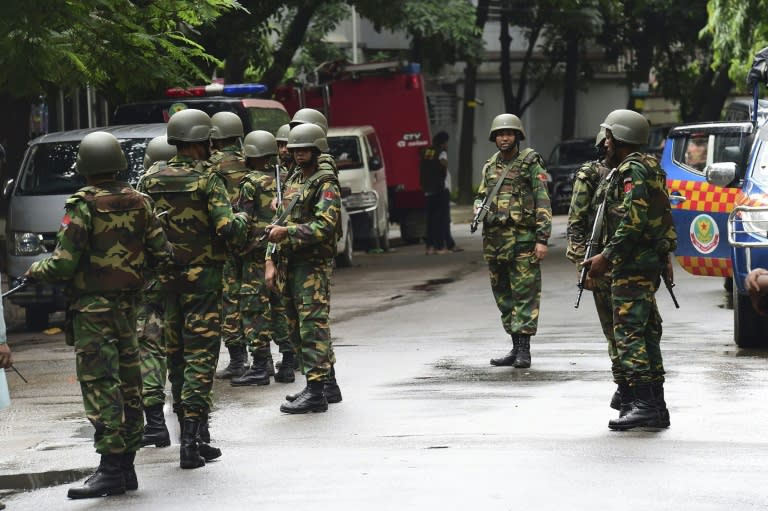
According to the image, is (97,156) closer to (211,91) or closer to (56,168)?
(56,168)

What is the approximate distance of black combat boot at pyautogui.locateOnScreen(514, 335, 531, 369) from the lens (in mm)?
11352

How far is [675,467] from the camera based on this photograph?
24.7 feet

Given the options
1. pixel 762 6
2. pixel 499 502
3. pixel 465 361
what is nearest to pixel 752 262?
pixel 465 361

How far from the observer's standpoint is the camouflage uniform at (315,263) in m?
9.60

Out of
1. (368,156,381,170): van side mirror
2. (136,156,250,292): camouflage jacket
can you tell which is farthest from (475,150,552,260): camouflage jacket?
(368,156,381,170): van side mirror

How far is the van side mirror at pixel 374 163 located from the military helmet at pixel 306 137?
13.9 m

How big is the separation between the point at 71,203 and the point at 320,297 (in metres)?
2.60

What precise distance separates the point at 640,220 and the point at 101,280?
119 inches

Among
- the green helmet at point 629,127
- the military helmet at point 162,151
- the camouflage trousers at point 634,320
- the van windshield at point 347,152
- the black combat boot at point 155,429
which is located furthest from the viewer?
the van windshield at point 347,152

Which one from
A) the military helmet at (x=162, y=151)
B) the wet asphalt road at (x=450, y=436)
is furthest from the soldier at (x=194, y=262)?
the military helmet at (x=162, y=151)

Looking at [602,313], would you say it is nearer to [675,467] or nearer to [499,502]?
[675,467]

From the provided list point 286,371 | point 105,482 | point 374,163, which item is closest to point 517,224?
point 286,371

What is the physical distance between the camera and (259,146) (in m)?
10.9

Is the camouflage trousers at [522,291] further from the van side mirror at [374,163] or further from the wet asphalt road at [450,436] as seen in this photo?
the van side mirror at [374,163]
